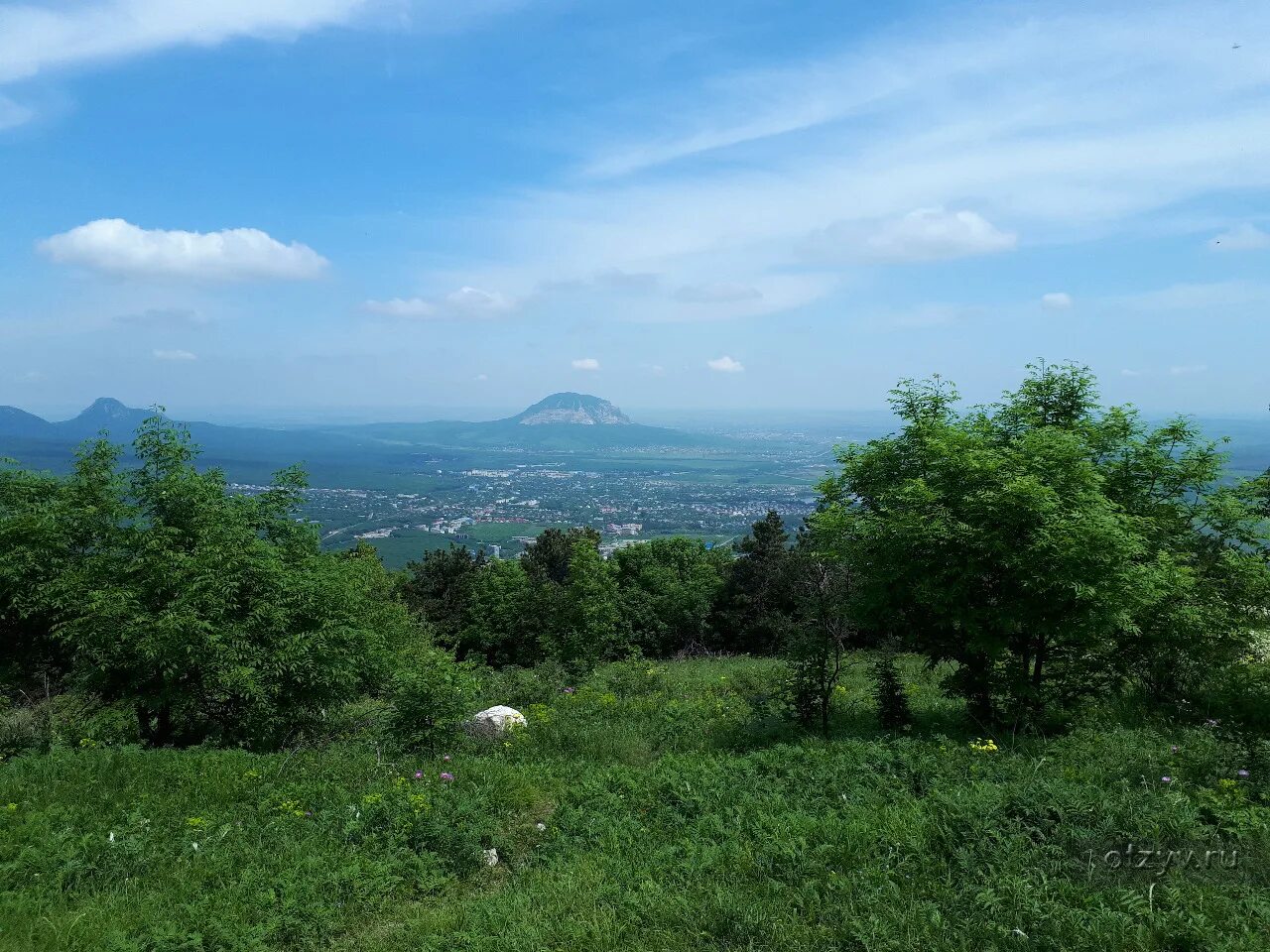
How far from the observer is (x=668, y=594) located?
3919 cm

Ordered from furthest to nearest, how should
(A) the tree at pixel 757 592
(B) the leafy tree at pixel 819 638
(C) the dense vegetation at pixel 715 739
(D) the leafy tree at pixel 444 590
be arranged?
(D) the leafy tree at pixel 444 590 → (A) the tree at pixel 757 592 → (B) the leafy tree at pixel 819 638 → (C) the dense vegetation at pixel 715 739

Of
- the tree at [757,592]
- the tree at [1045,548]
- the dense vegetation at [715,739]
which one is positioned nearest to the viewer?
the dense vegetation at [715,739]

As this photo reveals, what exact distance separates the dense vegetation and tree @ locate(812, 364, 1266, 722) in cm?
6

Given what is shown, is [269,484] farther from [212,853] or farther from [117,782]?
[212,853]

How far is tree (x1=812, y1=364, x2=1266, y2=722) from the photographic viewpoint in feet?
27.2

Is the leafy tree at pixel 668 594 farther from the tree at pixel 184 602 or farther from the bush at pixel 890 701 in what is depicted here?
the bush at pixel 890 701

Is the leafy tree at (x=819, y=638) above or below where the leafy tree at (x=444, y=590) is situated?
above

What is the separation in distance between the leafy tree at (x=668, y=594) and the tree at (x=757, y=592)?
924mm

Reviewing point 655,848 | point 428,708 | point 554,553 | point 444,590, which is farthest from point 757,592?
point 655,848

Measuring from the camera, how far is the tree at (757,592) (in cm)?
3759

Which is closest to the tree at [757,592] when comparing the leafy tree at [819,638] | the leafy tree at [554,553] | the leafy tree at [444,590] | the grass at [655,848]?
the leafy tree at [554,553]

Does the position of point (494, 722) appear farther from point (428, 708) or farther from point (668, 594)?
point (668, 594)

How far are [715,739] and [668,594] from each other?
28.8m

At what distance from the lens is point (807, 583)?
1019 cm
